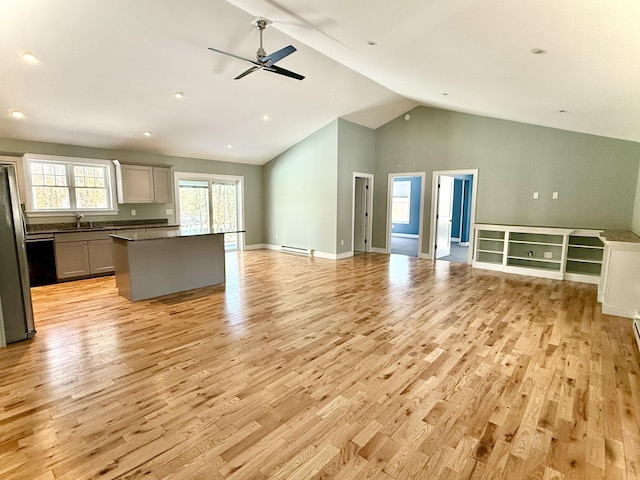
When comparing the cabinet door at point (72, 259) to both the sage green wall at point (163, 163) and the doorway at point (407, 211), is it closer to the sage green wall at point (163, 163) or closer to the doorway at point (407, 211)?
the sage green wall at point (163, 163)

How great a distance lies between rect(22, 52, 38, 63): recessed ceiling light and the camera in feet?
11.8

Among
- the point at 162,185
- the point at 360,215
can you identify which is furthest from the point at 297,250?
the point at 162,185

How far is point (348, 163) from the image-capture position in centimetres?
760

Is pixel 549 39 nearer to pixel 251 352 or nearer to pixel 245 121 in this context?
pixel 251 352

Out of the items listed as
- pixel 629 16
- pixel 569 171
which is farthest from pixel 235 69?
pixel 569 171

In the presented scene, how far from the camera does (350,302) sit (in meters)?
4.42

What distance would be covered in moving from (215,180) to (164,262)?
13.2ft

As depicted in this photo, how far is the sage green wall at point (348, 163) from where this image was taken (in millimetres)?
7380

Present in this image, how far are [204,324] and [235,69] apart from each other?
3527 millimetres

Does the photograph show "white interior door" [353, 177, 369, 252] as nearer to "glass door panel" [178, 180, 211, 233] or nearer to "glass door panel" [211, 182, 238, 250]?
"glass door panel" [211, 182, 238, 250]

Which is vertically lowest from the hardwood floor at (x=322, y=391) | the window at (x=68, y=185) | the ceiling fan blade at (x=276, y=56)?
the hardwood floor at (x=322, y=391)

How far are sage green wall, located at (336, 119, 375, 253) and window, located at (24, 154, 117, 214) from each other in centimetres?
477

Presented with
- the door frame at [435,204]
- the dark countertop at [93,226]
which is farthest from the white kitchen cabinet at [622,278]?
Result: the dark countertop at [93,226]

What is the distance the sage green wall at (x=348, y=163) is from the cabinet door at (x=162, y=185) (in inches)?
149
